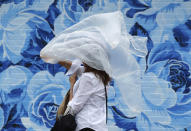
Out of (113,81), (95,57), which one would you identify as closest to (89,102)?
(95,57)

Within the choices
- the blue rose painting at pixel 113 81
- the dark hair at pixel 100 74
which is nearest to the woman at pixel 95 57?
the dark hair at pixel 100 74

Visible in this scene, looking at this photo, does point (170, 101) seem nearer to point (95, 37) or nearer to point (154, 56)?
point (154, 56)

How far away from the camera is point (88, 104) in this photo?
267 cm

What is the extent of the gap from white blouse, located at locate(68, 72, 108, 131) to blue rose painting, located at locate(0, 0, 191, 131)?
94.6 inches

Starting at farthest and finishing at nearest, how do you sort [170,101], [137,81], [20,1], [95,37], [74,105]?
[20,1] → [170,101] → [137,81] → [95,37] → [74,105]

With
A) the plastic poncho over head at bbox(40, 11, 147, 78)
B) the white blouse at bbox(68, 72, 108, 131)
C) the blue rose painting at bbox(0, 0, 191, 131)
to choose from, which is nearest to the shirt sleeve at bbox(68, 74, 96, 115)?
the white blouse at bbox(68, 72, 108, 131)

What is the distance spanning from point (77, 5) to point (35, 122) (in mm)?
1779

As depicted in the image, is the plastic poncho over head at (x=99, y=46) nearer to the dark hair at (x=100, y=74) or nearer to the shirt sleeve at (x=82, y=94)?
the dark hair at (x=100, y=74)

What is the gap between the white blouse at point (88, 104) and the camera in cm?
261

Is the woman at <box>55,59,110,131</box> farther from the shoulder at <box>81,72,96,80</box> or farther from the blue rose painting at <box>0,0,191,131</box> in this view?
the blue rose painting at <box>0,0,191,131</box>

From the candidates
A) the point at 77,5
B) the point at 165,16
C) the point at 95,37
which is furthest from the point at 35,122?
the point at 95,37

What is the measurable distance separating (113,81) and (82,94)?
2483 mm

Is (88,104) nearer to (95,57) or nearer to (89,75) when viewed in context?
(89,75)

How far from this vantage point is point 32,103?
5.21 meters
